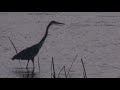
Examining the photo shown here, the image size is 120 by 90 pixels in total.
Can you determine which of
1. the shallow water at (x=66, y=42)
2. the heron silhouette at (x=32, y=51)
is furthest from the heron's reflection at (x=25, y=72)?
the heron silhouette at (x=32, y=51)

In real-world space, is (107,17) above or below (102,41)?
above

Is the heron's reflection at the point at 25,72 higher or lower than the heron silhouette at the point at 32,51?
lower

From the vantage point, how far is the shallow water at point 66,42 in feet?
7.58

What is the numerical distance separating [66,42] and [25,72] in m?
0.36

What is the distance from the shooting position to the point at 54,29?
2.70 meters

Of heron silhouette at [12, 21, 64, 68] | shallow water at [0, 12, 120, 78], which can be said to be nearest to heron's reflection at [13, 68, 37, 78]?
shallow water at [0, 12, 120, 78]

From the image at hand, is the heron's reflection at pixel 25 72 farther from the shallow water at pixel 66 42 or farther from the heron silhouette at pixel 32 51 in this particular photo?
the heron silhouette at pixel 32 51

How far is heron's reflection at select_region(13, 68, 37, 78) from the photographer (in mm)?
2305

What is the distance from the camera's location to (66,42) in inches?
100

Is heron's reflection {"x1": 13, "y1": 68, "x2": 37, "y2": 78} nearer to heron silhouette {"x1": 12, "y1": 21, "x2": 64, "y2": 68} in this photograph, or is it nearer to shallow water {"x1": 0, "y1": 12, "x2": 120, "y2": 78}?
shallow water {"x1": 0, "y1": 12, "x2": 120, "y2": 78}
